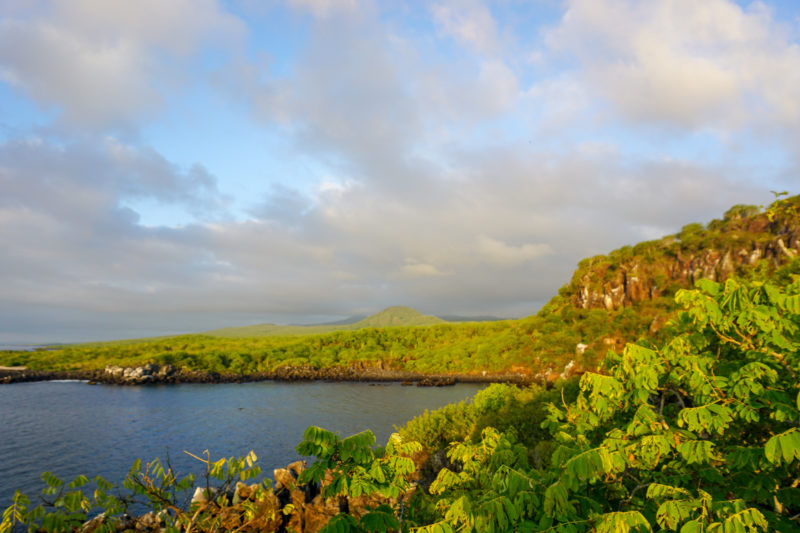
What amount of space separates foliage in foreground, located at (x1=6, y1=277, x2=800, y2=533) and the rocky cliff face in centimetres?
7800

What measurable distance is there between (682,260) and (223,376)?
106 m

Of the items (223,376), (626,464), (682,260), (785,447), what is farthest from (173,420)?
(682,260)

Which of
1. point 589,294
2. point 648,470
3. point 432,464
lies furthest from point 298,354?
point 648,470

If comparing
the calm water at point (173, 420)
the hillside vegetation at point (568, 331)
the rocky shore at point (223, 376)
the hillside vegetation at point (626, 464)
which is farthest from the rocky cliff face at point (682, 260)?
the hillside vegetation at point (626, 464)

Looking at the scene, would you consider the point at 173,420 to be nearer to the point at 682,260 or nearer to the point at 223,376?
the point at 223,376

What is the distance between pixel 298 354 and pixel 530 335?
203 ft

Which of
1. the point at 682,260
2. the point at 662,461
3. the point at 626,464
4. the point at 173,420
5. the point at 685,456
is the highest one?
the point at 682,260

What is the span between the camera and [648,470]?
7102mm

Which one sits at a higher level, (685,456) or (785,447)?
(785,447)

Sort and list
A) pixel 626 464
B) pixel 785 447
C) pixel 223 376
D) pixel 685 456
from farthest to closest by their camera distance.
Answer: pixel 223 376 → pixel 626 464 → pixel 685 456 → pixel 785 447

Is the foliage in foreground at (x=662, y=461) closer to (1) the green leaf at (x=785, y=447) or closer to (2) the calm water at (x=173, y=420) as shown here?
(1) the green leaf at (x=785, y=447)

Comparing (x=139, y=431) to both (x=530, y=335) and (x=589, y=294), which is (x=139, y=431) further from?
(x=589, y=294)

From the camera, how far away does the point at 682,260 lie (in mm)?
80125

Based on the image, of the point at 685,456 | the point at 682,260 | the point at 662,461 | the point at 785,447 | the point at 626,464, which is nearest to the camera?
the point at 785,447
